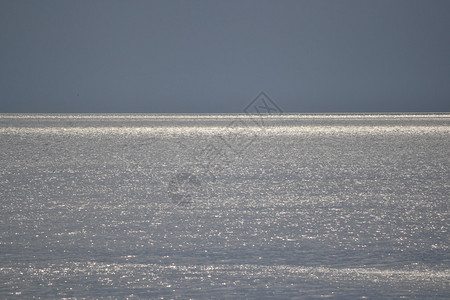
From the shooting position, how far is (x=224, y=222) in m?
0.76

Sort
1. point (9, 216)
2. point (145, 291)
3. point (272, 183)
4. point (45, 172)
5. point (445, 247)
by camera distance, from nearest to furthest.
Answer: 1. point (145, 291)
2. point (445, 247)
3. point (9, 216)
4. point (272, 183)
5. point (45, 172)

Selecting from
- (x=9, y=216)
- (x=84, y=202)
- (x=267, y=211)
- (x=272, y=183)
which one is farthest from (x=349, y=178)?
(x=9, y=216)

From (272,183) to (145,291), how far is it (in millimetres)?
587

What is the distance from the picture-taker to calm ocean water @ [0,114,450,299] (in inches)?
20.6

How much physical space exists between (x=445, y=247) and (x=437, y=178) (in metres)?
0.50

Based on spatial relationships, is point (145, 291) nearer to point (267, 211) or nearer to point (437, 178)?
point (267, 211)

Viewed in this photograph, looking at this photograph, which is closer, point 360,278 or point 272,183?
point 360,278

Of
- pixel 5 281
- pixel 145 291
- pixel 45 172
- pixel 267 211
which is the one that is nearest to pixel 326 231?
pixel 267 211

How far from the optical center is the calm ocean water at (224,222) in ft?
1.71

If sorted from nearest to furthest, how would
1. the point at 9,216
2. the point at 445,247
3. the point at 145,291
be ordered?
the point at 145,291 < the point at 445,247 < the point at 9,216

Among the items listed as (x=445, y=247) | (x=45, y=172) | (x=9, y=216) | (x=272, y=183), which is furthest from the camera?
(x=45, y=172)

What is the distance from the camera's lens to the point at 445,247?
0.64 meters

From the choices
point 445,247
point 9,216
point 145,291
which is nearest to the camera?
point 145,291

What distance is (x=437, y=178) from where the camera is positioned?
3.61 feet
